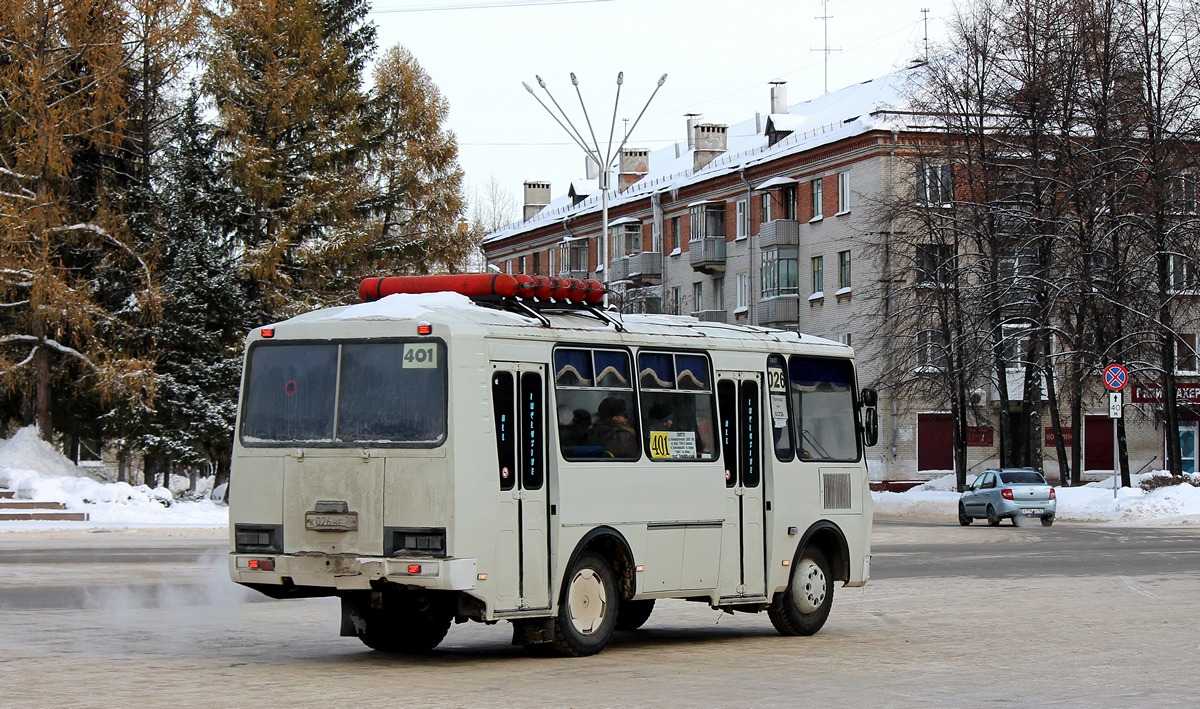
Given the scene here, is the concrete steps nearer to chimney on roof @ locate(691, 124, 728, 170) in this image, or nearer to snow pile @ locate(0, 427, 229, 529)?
snow pile @ locate(0, 427, 229, 529)

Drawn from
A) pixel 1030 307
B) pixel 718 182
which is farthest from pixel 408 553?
pixel 718 182

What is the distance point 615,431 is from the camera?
44.0 ft

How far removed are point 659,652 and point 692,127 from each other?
232 ft

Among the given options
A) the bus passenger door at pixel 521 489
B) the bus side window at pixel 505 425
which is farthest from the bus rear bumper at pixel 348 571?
the bus side window at pixel 505 425

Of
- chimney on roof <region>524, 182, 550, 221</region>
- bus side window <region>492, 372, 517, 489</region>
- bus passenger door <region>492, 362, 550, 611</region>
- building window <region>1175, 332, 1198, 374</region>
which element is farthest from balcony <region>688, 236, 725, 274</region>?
bus side window <region>492, 372, 517, 489</region>

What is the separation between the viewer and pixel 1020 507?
40.4 metres

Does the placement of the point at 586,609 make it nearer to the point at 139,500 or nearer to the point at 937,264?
the point at 139,500

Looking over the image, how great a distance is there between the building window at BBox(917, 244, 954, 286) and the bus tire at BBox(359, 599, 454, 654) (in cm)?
4063

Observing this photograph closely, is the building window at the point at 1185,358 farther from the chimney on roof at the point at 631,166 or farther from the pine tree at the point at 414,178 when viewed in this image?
the chimney on roof at the point at 631,166

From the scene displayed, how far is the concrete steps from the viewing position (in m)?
34.7

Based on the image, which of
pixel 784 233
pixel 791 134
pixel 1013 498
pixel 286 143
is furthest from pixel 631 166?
pixel 1013 498

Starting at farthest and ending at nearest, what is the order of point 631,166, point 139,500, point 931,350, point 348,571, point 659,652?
point 631,166, point 931,350, point 139,500, point 659,652, point 348,571

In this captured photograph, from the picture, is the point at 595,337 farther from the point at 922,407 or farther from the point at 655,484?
the point at 922,407

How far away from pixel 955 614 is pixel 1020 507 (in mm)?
24201
